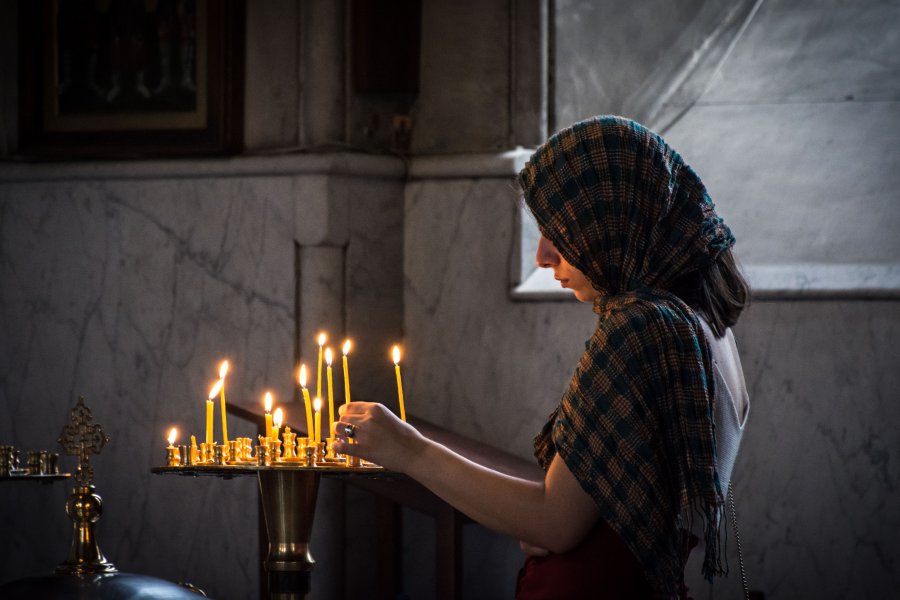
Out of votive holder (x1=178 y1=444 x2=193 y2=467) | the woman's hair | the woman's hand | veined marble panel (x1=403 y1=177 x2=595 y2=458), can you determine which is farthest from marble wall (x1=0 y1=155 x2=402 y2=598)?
the woman's hair

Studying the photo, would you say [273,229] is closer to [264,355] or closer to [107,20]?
[264,355]

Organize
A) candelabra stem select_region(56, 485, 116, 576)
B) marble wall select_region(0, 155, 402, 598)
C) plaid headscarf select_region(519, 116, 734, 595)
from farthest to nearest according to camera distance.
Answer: marble wall select_region(0, 155, 402, 598), candelabra stem select_region(56, 485, 116, 576), plaid headscarf select_region(519, 116, 734, 595)

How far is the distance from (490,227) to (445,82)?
61 cm

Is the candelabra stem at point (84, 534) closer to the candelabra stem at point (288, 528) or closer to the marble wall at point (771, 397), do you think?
the candelabra stem at point (288, 528)

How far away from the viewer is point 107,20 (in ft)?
16.8

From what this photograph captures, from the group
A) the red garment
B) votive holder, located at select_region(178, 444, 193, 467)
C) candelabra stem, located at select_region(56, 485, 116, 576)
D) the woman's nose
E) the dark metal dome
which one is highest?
the woman's nose

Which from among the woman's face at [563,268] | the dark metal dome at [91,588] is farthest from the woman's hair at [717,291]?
the dark metal dome at [91,588]

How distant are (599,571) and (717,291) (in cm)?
50

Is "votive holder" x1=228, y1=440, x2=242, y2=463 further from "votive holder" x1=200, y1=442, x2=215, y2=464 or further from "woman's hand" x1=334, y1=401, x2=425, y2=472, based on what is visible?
"woman's hand" x1=334, y1=401, x2=425, y2=472

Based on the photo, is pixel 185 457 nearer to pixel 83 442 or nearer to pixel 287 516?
pixel 287 516

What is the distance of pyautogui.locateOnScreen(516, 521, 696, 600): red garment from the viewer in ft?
6.83

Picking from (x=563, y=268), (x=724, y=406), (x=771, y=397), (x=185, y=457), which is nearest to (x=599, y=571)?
(x=724, y=406)

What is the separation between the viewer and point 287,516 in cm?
272

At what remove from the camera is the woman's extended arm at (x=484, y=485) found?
204 centimetres
